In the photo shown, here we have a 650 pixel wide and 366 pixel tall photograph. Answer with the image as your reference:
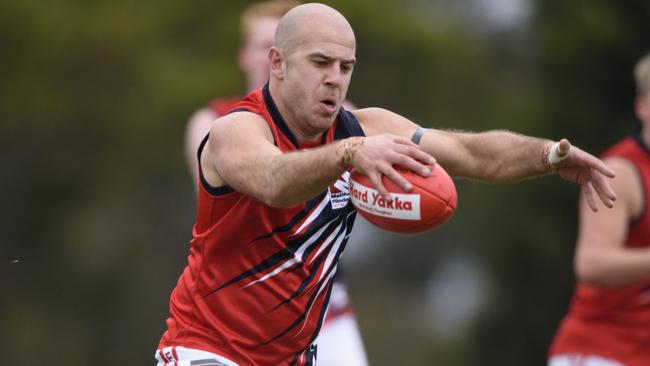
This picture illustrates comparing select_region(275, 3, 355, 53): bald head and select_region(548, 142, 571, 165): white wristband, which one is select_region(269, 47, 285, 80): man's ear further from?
select_region(548, 142, 571, 165): white wristband

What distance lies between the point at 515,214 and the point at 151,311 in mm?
5428

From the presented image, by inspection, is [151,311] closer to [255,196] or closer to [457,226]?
[457,226]

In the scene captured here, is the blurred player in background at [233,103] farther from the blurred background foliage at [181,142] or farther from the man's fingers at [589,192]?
the blurred background foliage at [181,142]

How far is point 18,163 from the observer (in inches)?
776

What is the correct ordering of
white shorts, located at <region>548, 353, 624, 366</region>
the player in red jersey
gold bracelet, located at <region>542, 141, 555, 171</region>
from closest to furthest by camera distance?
gold bracelet, located at <region>542, 141, 555, 171</region>, the player in red jersey, white shorts, located at <region>548, 353, 624, 366</region>

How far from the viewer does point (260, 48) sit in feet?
30.0

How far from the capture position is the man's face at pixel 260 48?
29.9 ft

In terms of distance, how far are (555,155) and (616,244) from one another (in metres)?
2.06

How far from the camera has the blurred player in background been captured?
895 centimetres

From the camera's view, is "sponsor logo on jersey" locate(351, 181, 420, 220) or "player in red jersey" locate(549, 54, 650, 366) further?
"player in red jersey" locate(549, 54, 650, 366)

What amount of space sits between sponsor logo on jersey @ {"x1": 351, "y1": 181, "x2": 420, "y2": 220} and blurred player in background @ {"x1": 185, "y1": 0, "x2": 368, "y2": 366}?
319 cm

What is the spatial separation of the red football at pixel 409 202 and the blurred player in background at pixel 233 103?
3.12 meters

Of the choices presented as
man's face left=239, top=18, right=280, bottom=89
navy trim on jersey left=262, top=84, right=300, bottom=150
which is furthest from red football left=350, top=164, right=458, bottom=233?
man's face left=239, top=18, right=280, bottom=89

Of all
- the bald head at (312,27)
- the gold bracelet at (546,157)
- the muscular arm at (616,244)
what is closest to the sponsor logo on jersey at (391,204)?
the bald head at (312,27)
